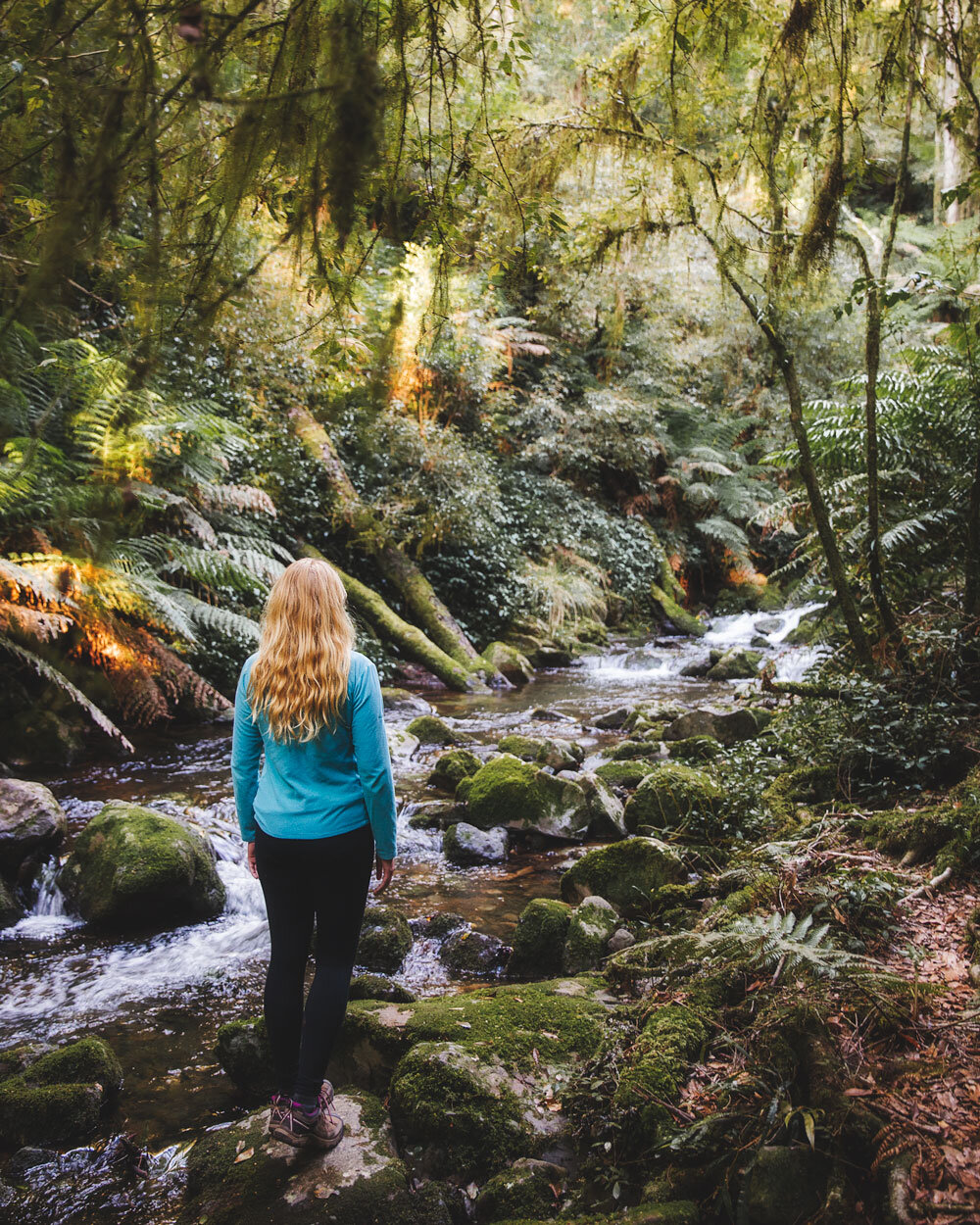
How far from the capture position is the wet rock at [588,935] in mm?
3588

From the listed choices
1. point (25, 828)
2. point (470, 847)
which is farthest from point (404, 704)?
point (25, 828)

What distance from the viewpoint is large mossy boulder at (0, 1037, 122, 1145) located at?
261 cm

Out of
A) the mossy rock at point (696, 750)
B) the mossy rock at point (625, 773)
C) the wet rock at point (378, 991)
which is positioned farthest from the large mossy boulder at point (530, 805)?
the wet rock at point (378, 991)

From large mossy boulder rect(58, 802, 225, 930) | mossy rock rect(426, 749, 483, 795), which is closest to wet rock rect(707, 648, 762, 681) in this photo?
mossy rock rect(426, 749, 483, 795)

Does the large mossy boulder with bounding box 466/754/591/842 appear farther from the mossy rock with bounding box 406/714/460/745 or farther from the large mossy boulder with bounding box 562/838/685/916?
the mossy rock with bounding box 406/714/460/745

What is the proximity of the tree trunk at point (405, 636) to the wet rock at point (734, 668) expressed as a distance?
3.80 m

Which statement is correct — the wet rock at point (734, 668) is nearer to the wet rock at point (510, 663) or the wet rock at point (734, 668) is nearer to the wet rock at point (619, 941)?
the wet rock at point (510, 663)

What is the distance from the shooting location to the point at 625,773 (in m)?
6.45

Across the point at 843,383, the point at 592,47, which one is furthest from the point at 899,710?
the point at 592,47

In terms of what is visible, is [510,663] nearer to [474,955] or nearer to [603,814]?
[603,814]

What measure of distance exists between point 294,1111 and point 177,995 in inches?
64.9

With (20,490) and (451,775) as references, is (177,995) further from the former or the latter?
(20,490)

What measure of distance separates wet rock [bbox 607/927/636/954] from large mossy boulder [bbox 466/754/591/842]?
1.87m

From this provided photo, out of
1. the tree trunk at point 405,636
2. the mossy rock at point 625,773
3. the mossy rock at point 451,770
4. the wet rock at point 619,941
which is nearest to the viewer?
the wet rock at point 619,941
